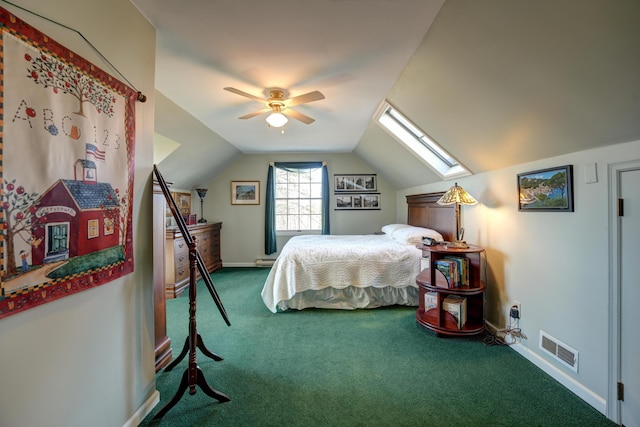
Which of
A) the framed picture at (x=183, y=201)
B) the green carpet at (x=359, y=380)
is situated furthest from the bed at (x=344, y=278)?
the framed picture at (x=183, y=201)

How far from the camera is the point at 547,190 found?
75.5 inches

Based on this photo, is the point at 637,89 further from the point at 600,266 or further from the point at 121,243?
the point at 121,243

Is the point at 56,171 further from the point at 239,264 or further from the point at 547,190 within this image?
the point at 239,264

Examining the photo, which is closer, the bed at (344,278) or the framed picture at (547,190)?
the framed picture at (547,190)

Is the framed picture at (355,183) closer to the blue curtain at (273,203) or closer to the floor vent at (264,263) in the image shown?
the blue curtain at (273,203)

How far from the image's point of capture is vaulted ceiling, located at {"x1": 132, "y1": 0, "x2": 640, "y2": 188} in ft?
4.14

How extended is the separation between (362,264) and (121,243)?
2427mm

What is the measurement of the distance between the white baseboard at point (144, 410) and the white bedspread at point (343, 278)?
Result: 148 centimetres

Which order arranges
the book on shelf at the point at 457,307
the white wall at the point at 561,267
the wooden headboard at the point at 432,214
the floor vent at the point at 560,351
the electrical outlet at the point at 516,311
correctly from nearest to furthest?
the white wall at the point at 561,267
the floor vent at the point at 560,351
the electrical outlet at the point at 516,311
the book on shelf at the point at 457,307
the wooden headboard at the point at 432,214

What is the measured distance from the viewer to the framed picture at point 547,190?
176 cm

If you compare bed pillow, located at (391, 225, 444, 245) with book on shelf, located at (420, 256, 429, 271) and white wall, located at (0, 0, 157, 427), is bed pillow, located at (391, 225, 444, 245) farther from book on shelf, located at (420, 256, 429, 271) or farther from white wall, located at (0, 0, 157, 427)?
white wall, located at (0, 0, 157, 427)

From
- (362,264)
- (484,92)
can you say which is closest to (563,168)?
(484,92)

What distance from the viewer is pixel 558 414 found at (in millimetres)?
1543

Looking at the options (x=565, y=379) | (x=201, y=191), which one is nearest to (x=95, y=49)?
(x=565, y=379)
